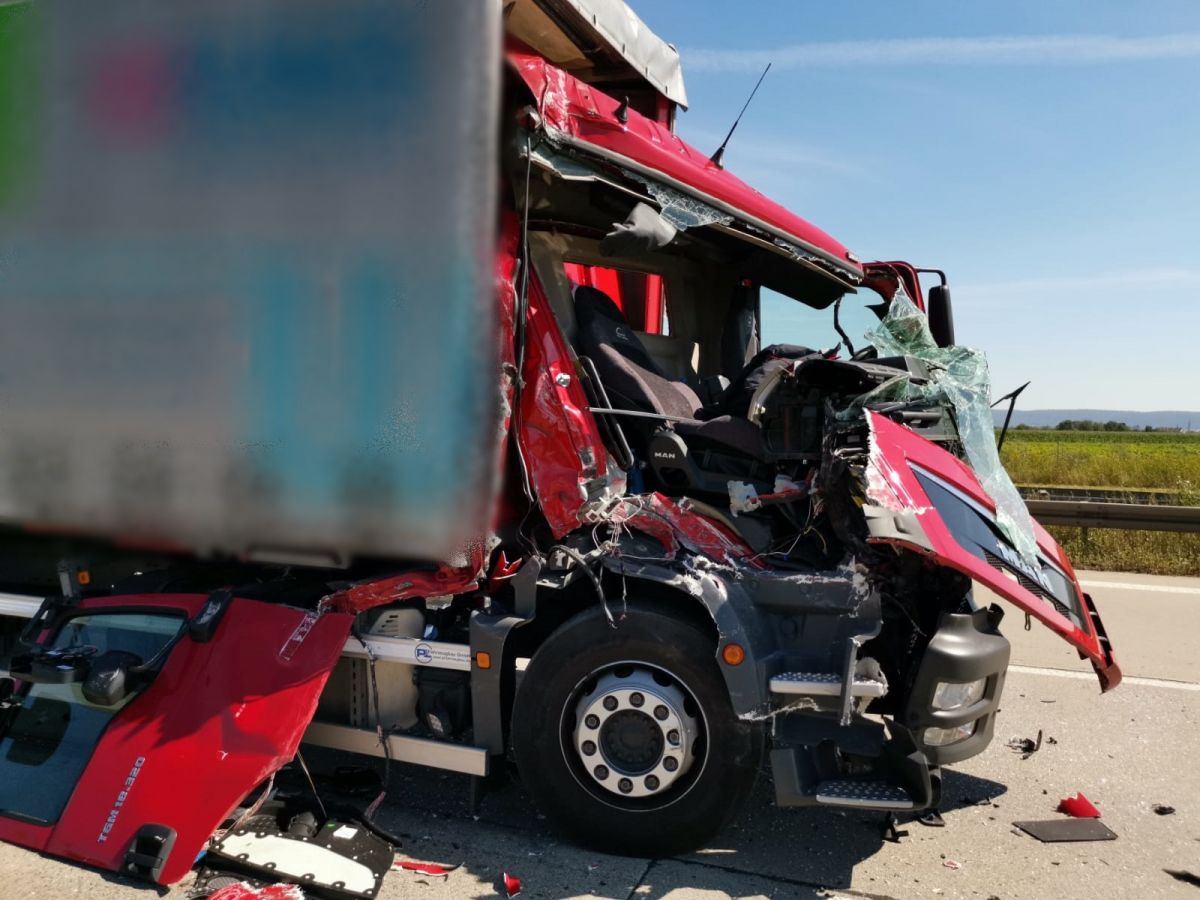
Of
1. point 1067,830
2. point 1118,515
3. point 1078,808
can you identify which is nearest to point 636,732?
point 1067,830

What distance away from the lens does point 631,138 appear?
398 cm

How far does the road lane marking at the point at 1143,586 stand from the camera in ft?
28.5

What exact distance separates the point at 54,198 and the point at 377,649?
237cm

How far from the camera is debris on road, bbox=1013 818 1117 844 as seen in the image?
4.05 meters

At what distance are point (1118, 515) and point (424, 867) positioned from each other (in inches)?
322

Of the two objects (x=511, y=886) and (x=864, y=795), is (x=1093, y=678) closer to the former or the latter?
(x=864, y=795)

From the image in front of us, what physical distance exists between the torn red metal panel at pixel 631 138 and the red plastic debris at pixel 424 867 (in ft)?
9.25

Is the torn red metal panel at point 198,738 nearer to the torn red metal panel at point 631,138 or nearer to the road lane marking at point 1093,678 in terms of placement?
the torn red metal panel at point 631,138

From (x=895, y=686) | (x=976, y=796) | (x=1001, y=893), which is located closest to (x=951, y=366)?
(x=895, y=686)

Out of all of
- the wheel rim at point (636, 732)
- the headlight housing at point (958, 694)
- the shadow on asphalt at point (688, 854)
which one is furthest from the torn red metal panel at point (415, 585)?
the headlight housing at point (958, 694)

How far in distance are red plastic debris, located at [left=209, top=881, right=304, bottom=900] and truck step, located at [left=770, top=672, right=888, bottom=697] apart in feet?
5.97

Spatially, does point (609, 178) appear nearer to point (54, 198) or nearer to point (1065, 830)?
point (54, 198)

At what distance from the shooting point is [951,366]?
4664 mm

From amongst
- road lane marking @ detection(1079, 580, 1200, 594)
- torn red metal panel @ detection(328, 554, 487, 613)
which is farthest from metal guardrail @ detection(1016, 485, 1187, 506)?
torn red metal panel @ detection(328, 554, 487, 613)
